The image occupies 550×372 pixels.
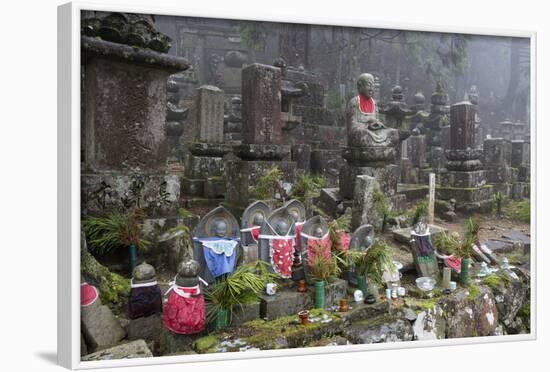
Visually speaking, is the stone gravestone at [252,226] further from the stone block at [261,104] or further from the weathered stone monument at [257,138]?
the stone block at [261,104]

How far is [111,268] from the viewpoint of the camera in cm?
454

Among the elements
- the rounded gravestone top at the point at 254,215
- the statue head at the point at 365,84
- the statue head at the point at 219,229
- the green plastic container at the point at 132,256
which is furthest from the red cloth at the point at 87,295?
the statue head at the point at 365,84

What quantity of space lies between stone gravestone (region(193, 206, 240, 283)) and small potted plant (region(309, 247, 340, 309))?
72cm

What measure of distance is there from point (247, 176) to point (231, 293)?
131 centimetres

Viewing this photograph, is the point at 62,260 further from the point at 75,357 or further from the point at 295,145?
the point at 295,145

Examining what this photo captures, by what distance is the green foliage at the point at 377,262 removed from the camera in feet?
17.3

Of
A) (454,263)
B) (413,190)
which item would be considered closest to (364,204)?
(413,190)

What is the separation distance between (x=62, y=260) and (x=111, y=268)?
403 millimetres

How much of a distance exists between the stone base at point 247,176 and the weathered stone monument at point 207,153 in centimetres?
11

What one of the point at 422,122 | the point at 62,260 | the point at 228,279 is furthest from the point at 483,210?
the point at 62,260

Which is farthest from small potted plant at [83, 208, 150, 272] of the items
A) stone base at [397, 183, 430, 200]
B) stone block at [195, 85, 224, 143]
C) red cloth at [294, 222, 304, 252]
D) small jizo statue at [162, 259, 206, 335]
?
stone base at [397, 183, 430, 200]

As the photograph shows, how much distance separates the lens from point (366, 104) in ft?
20.0

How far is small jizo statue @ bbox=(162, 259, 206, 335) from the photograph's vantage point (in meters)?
4.45

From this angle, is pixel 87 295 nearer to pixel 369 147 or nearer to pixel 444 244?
pixel 369 147
